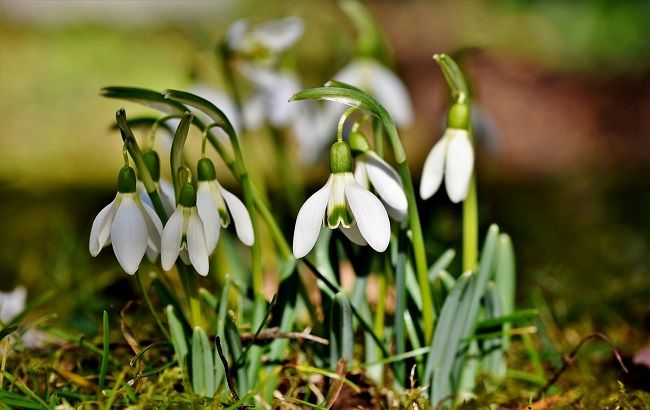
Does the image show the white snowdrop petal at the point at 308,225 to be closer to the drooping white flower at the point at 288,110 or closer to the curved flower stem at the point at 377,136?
the curved flower stem at the point at 377,136

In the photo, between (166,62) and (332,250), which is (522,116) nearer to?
(166,62)

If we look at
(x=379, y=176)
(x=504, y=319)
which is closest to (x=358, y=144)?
(x=379, y=176)

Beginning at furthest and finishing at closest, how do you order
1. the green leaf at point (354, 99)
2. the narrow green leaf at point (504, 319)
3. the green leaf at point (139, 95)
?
the narrow green leaf at point (504, 319), the green leaf at point (139, 95), the green leaf at point (354, 99)

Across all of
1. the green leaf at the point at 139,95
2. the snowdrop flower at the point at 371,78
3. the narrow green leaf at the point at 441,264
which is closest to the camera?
the green leaf at the point at 139,95

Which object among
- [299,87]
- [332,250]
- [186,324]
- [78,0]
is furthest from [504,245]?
[78,0]

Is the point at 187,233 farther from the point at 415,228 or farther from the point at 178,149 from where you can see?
the point at 415,228

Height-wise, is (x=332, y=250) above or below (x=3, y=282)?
above

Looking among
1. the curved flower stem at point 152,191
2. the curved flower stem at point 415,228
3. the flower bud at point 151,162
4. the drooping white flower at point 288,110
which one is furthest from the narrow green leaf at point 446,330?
the drooping white flower at point 288,110

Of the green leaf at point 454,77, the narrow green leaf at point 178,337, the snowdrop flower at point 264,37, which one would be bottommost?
the narrow green leaf at point 178,337
